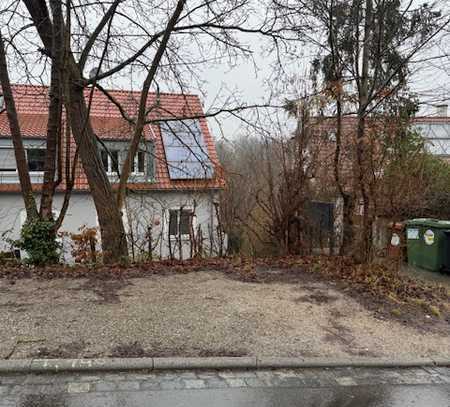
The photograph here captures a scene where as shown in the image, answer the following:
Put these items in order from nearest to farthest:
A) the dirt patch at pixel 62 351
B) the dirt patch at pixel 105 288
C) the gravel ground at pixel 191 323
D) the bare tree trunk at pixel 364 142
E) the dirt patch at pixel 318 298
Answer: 1. the dirt patch at pixel 62 351
2. the gravel ground at pixel 191 323
3. the dirt patch at pixel 105 288
4. the dirt patch at pixel 318 298
5. the bare tree trunk at pixel 364 142

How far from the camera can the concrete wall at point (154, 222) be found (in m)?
9.93

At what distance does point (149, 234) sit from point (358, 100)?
17.3ft

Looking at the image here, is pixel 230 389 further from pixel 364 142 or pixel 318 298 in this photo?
pixel 364 142

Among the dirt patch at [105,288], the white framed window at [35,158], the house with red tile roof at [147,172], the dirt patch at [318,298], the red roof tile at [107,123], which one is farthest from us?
the white framed window at [35,158]

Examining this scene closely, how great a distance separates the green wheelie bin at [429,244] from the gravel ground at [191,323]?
4750 millimetres

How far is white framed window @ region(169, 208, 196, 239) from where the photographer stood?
33.1ft

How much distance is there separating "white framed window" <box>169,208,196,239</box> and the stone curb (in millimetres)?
6151

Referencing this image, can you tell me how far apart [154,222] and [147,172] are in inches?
212

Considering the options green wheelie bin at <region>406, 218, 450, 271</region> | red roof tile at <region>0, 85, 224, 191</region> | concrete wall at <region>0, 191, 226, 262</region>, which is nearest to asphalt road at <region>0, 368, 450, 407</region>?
concrete wall at <region>0, 191, 226, 262</region>

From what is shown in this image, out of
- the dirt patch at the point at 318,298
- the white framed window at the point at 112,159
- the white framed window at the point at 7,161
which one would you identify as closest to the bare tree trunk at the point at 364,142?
the dirt patch at the point at 318,298

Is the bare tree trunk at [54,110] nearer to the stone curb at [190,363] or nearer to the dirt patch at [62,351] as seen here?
the dirt patch at [62,351]

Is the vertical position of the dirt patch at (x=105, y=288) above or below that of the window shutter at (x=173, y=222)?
below

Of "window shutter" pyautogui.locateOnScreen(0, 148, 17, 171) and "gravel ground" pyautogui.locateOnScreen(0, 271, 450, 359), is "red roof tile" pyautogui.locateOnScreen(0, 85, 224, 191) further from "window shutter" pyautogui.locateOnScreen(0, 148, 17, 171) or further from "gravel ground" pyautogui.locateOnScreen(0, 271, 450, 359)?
"gravel ground" pyautogui.locateOnScreen(0, 271, 450, 359)

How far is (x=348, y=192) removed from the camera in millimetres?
8250
